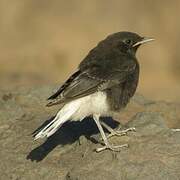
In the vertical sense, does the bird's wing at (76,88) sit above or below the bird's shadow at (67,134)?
above

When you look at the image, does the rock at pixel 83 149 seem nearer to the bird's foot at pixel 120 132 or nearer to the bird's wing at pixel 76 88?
the bird's foot at pixel 120 132

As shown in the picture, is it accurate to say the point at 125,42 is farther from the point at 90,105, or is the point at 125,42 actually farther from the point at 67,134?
the point at 67,134

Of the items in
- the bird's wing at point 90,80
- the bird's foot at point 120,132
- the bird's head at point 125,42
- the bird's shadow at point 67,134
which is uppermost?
the bird's head at point 125,42

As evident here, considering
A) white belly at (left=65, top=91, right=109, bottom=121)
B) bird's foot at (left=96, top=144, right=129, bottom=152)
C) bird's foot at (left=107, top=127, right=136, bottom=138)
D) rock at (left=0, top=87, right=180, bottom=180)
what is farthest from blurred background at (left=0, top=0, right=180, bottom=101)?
bird's foot at (left=96, top=144, right=129, bottom=152)

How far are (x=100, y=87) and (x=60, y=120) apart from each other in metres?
0.84

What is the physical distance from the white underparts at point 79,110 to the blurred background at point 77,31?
1353cm

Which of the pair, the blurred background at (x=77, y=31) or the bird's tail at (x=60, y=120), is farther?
the blurred background at (x=77, y=31)

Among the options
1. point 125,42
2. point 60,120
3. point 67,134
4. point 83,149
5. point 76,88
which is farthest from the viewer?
point 125,42

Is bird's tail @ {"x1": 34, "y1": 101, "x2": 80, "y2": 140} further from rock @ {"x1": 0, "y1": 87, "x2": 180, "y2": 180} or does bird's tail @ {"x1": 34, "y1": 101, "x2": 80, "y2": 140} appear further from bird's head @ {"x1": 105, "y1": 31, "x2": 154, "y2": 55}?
bird's head @ {"x1": 105, "y1": 31, "x2": 154, "y2": 55}

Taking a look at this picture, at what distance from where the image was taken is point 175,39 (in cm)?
2775

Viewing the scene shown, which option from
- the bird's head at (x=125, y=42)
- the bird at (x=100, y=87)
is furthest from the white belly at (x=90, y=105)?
the bird's head at (x=125, y=42)

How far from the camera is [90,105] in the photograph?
1205 cm

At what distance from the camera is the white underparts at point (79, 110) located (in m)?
11.7

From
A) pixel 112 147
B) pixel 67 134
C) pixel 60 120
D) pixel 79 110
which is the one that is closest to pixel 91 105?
pixel 79 110
